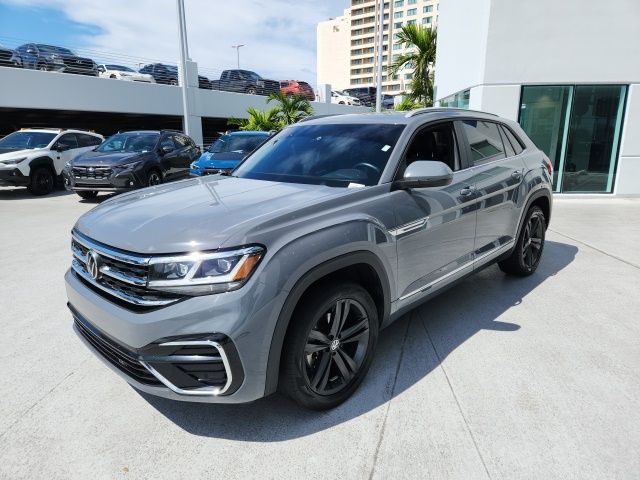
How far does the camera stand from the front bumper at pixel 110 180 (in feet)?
31.3

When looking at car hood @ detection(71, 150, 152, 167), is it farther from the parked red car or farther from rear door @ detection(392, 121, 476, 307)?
the parked red car

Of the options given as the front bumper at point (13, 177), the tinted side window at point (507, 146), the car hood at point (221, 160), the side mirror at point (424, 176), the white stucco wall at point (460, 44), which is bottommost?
the front bumper at point (13, 177)

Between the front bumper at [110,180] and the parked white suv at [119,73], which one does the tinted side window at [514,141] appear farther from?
the parked white suv at [119,73]

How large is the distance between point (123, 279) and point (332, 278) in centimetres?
108

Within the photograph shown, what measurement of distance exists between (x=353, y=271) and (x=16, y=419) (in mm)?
2119

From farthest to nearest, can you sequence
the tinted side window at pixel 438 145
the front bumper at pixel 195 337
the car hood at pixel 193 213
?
1. the tinted side window at pixel 438 145
2. the car hood at pixel 193 213
3. the front bumper at pixel 195 337

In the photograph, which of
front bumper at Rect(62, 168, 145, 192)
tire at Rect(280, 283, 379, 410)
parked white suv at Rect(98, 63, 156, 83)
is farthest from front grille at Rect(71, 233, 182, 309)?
parked white suv at Rect(98, 63, 156, 83)

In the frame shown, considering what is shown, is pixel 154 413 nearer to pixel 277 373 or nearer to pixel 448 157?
pixel 277 373

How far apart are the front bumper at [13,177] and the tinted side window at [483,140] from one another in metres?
11.2

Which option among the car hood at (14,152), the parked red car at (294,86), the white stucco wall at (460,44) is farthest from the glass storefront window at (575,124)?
the parked red car at (294,86)

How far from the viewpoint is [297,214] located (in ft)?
7.61

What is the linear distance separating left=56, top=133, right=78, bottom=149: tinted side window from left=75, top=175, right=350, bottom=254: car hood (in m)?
11.0

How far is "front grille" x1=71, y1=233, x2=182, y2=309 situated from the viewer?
2.09 metres

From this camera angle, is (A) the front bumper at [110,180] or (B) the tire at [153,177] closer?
(A) the front bumper at [110,180]
